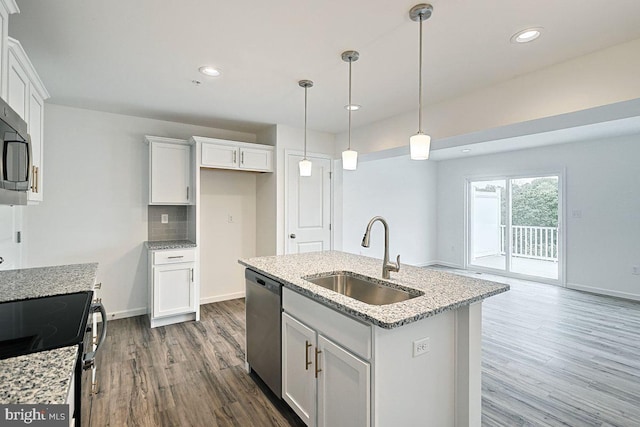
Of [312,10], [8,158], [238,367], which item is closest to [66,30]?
[8,158]

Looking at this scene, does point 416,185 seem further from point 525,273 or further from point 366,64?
point 366,64

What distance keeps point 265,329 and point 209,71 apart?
6.77 ft

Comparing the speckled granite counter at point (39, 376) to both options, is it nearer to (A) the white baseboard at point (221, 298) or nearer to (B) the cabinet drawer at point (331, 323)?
(B) the cabinet drawer at point (331, 323)

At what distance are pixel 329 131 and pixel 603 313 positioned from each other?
171 inches

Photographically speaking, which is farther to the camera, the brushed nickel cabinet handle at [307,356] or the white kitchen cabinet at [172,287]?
the white kitchen cabinet at [172,287]

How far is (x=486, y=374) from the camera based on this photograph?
8.44 feet

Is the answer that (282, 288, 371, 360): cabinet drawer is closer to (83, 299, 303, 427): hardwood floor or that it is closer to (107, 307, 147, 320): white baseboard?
(83, 299, 303, 427): hardwood floor

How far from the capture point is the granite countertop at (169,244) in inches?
138

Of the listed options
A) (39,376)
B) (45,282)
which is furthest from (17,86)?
(39,376)

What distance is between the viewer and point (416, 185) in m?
6.87

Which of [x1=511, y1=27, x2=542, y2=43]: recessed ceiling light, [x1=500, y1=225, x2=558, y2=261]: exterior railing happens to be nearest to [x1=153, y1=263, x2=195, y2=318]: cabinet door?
[x1=511, y1=27, x2=542, y2=43]: recessed ceiling light

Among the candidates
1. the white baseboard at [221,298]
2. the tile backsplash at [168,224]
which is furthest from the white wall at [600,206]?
the tile backsplash at [168,224]

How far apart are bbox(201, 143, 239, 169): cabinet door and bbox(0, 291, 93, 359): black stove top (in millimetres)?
2287

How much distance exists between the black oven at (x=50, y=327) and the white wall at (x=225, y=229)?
259 centimetres
